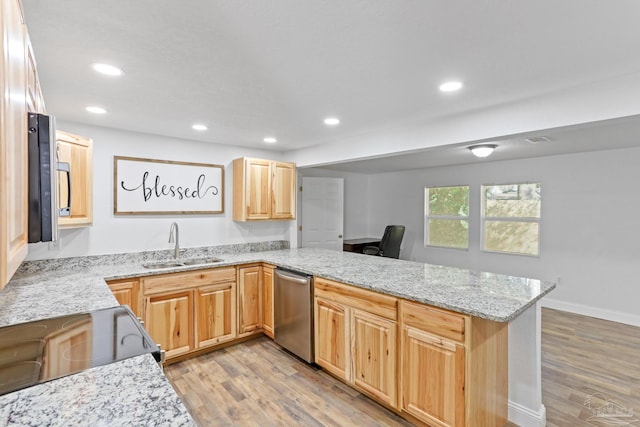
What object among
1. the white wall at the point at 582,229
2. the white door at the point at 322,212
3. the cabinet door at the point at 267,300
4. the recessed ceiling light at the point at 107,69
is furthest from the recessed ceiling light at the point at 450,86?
the white door at the point at 322,212

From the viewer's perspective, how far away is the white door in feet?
19.3

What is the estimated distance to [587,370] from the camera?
2920mm

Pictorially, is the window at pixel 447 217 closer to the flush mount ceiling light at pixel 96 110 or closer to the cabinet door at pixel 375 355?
the cabinet door at pixel 375 355

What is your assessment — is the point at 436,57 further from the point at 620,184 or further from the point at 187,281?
the point at 620,184

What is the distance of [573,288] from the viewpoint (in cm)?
455

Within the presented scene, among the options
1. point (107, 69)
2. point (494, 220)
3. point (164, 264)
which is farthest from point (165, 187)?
point (494, 220)

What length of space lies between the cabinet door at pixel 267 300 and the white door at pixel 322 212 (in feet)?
7.71

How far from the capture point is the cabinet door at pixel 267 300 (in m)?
3.42

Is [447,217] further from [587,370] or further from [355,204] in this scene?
[587,370]

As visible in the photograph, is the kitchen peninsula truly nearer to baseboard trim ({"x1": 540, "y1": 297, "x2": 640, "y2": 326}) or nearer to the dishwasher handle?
the dishwasher handle

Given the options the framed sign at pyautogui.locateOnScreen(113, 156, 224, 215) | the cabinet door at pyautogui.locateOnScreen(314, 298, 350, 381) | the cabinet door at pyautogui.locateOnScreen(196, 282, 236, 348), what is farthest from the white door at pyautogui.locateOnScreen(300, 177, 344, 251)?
Answer: the cabinet door at pyautogui.locateOnScreen(314, 298, 350, 381)

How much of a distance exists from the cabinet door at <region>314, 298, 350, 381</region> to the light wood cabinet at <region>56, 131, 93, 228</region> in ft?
6.65

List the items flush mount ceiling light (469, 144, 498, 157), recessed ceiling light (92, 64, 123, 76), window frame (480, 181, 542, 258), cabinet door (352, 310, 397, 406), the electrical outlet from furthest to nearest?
window frame (480, 181, 542, 258) < flush mount ceiling light (469, 144, 498, 157) < the electrical outlet < cabinet door (352, 310, 397, 406) < recessed ceiling light (92, 64, 123, 76)

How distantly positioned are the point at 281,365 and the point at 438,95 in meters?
2.60
